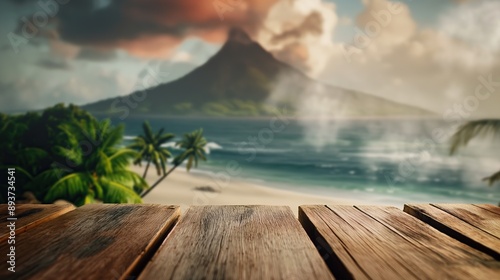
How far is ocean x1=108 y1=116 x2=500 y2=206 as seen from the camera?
4056 cm

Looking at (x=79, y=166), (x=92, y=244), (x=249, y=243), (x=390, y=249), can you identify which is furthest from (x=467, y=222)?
(x=79, y=166)

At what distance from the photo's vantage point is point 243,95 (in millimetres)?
114188

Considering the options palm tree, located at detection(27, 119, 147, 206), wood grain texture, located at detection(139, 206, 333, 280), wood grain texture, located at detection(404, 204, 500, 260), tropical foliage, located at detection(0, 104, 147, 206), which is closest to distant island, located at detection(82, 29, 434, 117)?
tropical foliage, located at detection(0, 104, 147, 206)

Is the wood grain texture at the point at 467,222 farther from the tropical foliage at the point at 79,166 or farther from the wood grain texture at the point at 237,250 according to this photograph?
the tropical foliage at the point at 79,166

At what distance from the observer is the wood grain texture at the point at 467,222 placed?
0.74 metres

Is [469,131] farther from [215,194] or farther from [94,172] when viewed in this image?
[215,194]

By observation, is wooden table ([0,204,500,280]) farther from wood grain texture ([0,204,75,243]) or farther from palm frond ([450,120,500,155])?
palm frond ([450,120,500,155])

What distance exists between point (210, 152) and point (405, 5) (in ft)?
192

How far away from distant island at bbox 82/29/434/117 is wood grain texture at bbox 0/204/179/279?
284 feet

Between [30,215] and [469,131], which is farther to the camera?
[469,131]

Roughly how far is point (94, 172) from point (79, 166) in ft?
3.12

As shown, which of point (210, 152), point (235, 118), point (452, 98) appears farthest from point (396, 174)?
point (235, 118)

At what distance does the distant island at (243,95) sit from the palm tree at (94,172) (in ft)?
240

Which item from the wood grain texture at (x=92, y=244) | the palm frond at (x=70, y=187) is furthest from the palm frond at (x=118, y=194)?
the wood grain texture at (x=92, y=244)
